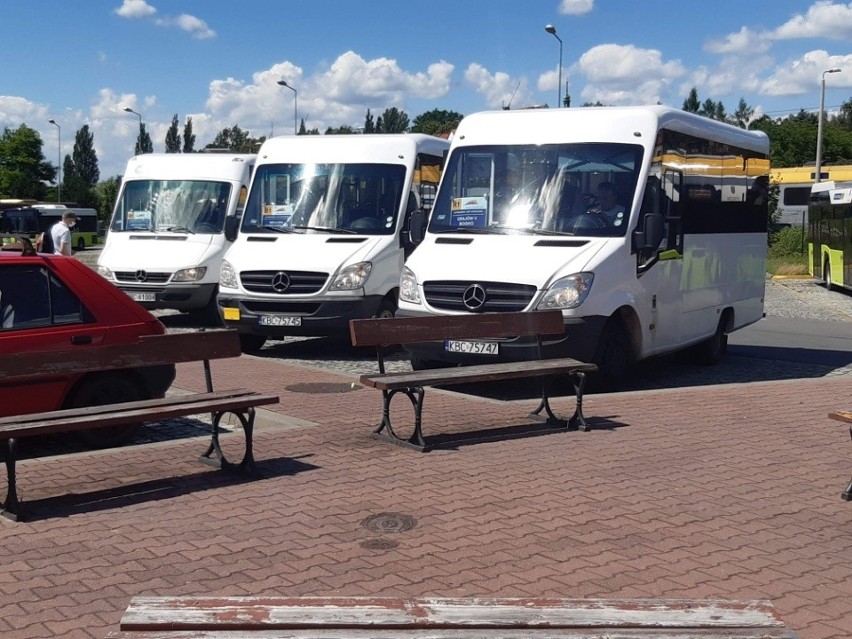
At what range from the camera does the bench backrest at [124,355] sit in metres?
7.11

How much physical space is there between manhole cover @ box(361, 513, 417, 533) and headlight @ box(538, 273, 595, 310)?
4575mm

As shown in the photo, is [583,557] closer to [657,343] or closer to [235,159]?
[657,343]

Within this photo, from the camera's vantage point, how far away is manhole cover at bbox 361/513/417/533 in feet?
21.0

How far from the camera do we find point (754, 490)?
24.3 feet

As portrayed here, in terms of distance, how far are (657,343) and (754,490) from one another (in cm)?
502

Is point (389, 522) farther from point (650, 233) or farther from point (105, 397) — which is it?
point (650, 233)

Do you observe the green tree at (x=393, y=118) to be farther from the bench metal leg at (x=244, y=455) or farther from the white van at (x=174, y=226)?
the bench metal leg at (x=244, y=455)

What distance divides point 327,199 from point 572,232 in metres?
4.44

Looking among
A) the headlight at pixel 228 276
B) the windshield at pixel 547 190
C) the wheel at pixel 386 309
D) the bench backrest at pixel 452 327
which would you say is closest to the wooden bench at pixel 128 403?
the bench backrest at pixel 452 327

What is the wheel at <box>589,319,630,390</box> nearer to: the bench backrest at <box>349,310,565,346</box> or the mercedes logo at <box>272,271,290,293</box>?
the bench backrest at <box>349,310,565,346</box>

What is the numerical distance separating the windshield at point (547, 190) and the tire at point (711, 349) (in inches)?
136

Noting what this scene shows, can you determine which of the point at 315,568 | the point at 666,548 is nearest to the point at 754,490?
the point at 666,548

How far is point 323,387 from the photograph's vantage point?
38.8 feet

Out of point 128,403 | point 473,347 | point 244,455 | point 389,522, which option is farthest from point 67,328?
point 473,347
